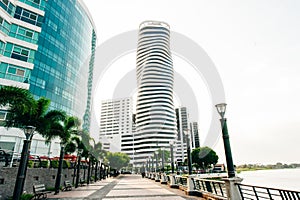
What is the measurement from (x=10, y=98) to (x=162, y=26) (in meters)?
150

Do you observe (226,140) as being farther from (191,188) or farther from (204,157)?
(204,157)

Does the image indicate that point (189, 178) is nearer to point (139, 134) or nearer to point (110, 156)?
point (110, 156)

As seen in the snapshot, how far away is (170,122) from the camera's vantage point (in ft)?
408

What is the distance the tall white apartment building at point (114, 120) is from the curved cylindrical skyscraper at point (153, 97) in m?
27.8

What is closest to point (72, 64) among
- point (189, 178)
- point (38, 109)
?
point (38, 109)

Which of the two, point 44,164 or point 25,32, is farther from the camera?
point 25,32

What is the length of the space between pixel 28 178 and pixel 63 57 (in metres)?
37.4

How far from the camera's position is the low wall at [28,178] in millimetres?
10781

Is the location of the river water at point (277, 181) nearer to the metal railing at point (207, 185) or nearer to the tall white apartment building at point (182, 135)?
the metal railing at point (207, 185)

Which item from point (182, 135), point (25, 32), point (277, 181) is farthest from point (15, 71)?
point (182, 135)

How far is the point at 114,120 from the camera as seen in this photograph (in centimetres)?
16688

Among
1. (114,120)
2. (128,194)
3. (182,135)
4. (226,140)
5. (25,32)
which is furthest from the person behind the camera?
(114,120)

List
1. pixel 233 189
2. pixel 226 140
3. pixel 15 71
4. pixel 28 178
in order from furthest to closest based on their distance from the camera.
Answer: pixel 15 71
pixel 28 178
pixel 226 140
pixel 233 189

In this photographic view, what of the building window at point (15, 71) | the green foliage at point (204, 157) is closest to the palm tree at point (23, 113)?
the building window at point (15, 71)
